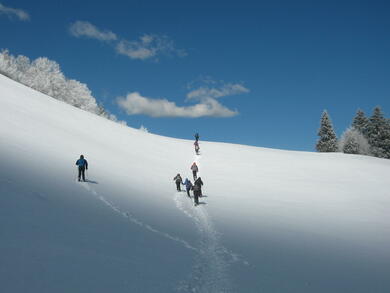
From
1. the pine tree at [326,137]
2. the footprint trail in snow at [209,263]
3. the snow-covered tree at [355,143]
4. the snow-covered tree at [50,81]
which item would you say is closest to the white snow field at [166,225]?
the footprint trail in snow at [209,263]

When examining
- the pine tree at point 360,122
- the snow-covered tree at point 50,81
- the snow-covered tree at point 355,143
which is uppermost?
the snow-covered tree at point 50,81

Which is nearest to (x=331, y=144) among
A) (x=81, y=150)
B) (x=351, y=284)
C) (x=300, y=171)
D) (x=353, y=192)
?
(x=300, y=171)

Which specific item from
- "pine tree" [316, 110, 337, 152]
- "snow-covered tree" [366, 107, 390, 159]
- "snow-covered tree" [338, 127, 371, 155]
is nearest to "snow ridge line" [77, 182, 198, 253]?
"snow-covered tree" [338, 127, 371, 155]

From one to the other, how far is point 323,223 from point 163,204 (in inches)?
308

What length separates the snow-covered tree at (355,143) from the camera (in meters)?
68.6

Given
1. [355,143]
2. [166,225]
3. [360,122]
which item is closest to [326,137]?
[355,143]

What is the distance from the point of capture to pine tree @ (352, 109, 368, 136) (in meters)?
75.6

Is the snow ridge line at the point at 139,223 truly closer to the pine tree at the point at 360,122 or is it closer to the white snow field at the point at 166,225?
the white snow field at the point at 166,225

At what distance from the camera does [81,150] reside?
91.0 feet

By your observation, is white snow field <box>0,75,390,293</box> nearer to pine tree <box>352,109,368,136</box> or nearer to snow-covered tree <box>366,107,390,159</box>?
snow-covered tree <box>366,107,390,159</box>

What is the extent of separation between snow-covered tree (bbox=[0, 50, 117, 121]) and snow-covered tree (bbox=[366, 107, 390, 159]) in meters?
71.0

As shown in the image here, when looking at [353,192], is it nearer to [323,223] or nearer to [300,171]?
[300,171]

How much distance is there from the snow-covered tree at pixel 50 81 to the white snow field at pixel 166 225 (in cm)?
6097

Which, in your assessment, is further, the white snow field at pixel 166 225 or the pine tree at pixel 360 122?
the pine tree at pixel 360 122
